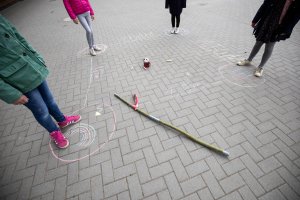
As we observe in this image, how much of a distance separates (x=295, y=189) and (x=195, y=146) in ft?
4.59

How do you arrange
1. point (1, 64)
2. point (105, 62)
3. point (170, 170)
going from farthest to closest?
point (105, 62) → point (170, 170) → point (1, 64)

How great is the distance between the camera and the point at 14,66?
2092mm

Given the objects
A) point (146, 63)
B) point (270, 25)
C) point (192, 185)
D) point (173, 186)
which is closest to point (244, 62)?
point (270, 25)

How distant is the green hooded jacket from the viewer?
199 cm

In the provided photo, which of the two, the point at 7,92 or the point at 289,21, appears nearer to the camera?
the point at 7,92

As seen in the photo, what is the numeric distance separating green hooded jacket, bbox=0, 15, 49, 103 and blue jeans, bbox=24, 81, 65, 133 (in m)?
0.18

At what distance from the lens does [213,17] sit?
28.7 ft

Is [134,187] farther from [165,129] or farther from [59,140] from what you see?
[59,140]

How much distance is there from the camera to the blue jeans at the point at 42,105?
8.02 feet

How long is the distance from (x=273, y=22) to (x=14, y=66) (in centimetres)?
466

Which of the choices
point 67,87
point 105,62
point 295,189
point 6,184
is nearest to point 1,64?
point 6,184

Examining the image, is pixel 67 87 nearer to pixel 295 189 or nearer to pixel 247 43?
pixel 295 189

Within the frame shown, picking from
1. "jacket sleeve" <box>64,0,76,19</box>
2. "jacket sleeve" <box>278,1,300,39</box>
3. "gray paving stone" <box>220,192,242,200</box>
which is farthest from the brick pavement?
"jacket sleeve" <box>64,0,76,19</box>

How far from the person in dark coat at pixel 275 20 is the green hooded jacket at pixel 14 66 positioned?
14.7 ft
